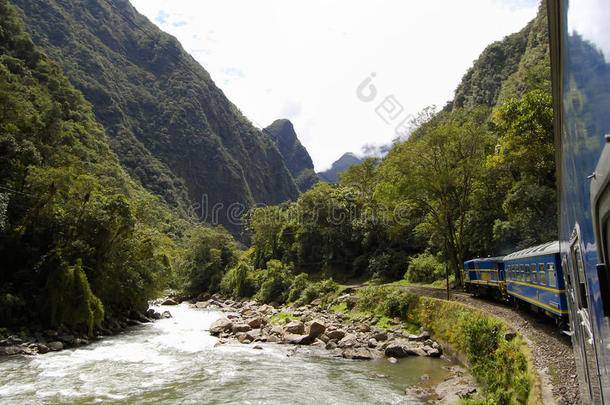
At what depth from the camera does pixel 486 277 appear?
20.1 m

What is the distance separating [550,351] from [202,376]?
10.7 metres

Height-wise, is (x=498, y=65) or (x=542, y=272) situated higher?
(x=498, y=65)

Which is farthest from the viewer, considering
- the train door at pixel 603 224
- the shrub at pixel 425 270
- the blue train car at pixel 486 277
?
the shrub at pixel 425 270

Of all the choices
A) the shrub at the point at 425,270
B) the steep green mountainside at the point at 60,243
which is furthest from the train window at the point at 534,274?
the steep green mountainside at the point at 60,243

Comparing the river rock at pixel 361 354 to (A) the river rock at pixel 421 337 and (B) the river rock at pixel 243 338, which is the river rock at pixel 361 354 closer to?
(A) the river rock at pixel 421 337

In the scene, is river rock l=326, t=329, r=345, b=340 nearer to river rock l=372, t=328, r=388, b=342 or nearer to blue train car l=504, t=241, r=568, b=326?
river rock l=372, t=328, r=388, b=342

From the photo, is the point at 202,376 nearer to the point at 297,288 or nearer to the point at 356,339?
the point at 356,339

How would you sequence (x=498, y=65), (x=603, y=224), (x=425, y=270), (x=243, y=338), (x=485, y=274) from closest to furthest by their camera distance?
(x=603, y=224) → (x=243, y=338) → (x=485, y=274) → (x=425, y=270) → (x=498, y=65)

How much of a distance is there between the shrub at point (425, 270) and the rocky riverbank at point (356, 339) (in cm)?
→ 705

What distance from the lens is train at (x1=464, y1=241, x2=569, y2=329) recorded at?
9.97 meters

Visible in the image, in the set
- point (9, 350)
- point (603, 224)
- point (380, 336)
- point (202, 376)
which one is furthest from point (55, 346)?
point (603, 224)

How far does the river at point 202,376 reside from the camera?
428 inches

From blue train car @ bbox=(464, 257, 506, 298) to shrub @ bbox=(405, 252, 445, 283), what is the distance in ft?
15.9

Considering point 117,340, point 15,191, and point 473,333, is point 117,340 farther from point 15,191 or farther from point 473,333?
point 473,333
